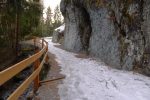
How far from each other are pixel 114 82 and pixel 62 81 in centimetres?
180

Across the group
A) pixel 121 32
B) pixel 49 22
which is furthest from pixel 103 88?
pixel 49 22

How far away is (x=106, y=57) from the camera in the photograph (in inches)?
642

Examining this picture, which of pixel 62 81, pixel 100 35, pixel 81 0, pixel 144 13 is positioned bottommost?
pixel 62 81

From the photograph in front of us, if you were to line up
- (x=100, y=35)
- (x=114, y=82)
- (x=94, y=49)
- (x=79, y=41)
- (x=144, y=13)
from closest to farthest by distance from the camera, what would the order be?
(x=114, y=82) → (x=144, y=13) → (x=100, y=35) → (x=94, y=49) → (x=79, y=41)

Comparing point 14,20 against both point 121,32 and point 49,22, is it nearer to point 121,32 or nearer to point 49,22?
point 121,32

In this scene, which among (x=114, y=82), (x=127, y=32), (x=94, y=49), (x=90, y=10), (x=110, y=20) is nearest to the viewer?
(x=114, y=82)

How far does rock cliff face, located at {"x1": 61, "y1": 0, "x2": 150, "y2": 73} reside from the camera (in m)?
11.9

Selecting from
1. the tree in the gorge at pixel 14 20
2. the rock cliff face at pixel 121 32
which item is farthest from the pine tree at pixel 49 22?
the rock cliff face at pixel 121 32

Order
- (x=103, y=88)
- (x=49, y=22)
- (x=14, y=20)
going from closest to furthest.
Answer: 1. (x=103, y=88)
2. (x=14, y=20)
3. (x=49, y=22)

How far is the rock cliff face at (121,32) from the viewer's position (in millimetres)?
11877

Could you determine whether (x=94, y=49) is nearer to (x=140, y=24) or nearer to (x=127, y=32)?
(x=127, y=32)

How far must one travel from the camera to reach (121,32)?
1434 cm

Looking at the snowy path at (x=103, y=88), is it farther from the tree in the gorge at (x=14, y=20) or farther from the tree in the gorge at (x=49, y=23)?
the tree in the gorge at (x=49, y=23)

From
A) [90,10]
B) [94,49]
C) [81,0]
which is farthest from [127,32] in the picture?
[81,0]
